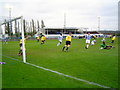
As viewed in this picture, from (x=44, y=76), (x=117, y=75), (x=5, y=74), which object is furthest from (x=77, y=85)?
(x=5, y=74)

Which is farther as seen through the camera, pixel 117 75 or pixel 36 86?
pixel 117 75

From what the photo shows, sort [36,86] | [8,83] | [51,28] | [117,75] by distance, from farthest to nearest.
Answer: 1. [51,28]
2. [117,75]
3. [8,83]
4. [36,86]

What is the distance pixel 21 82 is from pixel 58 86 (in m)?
1.48

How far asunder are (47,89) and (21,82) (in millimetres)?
1307

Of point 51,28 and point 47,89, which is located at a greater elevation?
point 51,28

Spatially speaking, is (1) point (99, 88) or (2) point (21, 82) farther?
(2) point (21, 82)

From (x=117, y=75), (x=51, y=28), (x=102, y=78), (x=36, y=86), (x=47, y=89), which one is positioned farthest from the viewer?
(x=51, y=28)

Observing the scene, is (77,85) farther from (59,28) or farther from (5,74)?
(59,28)

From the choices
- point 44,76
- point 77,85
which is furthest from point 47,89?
point 44,76

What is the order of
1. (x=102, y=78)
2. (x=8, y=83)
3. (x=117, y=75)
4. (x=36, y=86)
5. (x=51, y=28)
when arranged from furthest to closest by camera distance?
1. (x=51, y=28)
2. (x=117, y=75)
3. (x=102, y=78)
4. (x=8, y=83)
5. (x=36, y=86)

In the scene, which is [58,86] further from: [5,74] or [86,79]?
[5,74]

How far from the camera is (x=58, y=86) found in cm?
550

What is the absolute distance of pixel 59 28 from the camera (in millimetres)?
84062

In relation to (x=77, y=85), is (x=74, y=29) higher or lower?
higher
